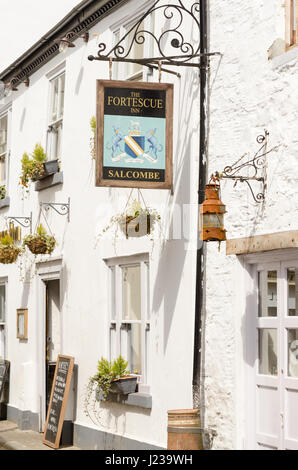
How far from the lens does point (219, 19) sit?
858 cm

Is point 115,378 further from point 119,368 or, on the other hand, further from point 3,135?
point 3,135

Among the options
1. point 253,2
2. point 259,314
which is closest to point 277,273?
point 259,314

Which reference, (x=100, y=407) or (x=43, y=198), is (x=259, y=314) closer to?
(x=100, y=407)

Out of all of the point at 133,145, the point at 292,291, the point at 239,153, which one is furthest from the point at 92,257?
the point at 292,291

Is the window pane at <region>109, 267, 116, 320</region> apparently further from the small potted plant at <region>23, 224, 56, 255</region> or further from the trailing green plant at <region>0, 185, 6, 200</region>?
the trailing green plant at <region>0, 185, 6, 200</region>

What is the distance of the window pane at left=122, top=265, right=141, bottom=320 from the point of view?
10.2 metres

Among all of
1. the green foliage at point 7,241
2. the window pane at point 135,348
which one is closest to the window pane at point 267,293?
the window pane at point 135,348

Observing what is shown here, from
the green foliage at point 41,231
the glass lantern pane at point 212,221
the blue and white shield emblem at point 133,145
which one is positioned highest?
the blue and white shield emblem at point 133,145

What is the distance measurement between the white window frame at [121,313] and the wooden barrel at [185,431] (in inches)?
64.2

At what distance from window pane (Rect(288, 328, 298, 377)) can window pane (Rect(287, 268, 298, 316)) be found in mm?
180

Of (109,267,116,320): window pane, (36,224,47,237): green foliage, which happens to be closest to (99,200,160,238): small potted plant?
(109,267,116,320): window pane

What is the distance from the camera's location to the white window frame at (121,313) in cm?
987

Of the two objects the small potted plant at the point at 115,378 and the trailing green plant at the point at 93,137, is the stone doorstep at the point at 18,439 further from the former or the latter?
the trailing green plant at the point at 93,137
